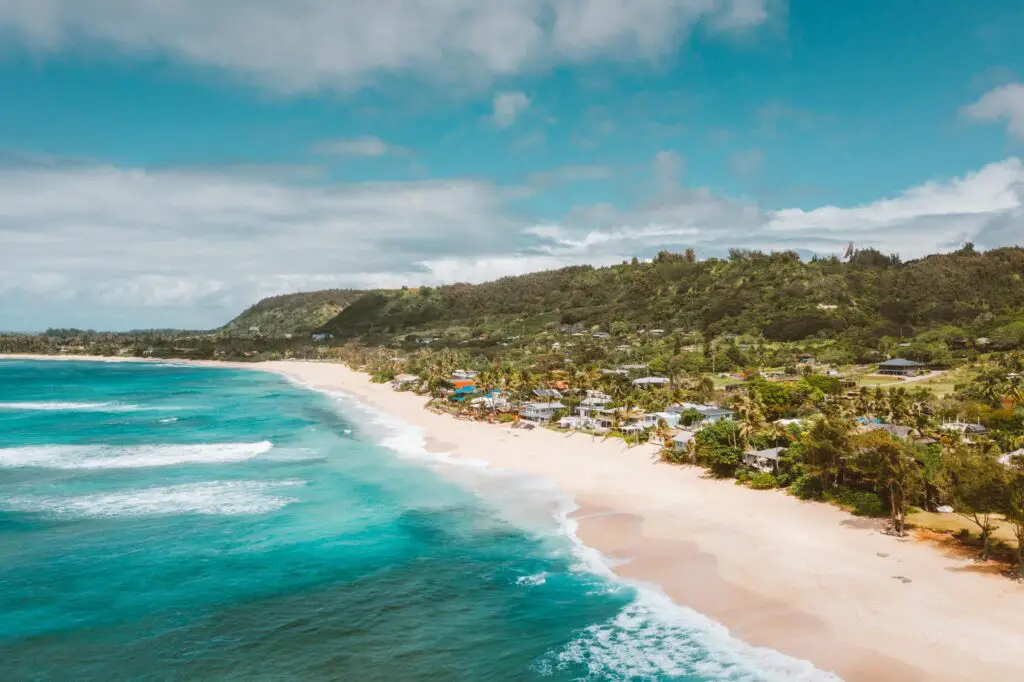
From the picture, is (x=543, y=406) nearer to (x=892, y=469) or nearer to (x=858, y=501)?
(x=858, y=501)

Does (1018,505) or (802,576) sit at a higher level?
(1018,505)

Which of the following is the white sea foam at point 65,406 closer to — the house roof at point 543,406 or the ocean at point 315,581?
the ocean at point 315,581

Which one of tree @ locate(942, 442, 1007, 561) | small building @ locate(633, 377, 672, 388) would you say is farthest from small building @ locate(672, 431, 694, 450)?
small building @ locate(633, 377, 672, 388)

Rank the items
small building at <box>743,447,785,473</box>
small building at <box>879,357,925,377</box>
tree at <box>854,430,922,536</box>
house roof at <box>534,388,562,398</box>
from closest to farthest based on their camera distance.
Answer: tree at <box>854,430,922,536</box> → small building at <box>743,447,785,473</box> → house roof at <box>534,388,562,398</box> → small building at <box>879,357,925,377</box>

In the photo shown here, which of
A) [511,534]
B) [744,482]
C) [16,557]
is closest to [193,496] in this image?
[16,557]

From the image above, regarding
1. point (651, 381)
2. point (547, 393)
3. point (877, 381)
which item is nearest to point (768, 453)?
point (547, 393)

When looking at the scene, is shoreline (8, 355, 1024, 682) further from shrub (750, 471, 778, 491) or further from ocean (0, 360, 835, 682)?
ocean (0, 360, 835, 682)

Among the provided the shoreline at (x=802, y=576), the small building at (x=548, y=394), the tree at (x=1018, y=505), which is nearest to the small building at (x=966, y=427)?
the shoreline at (x=802, y=576)
